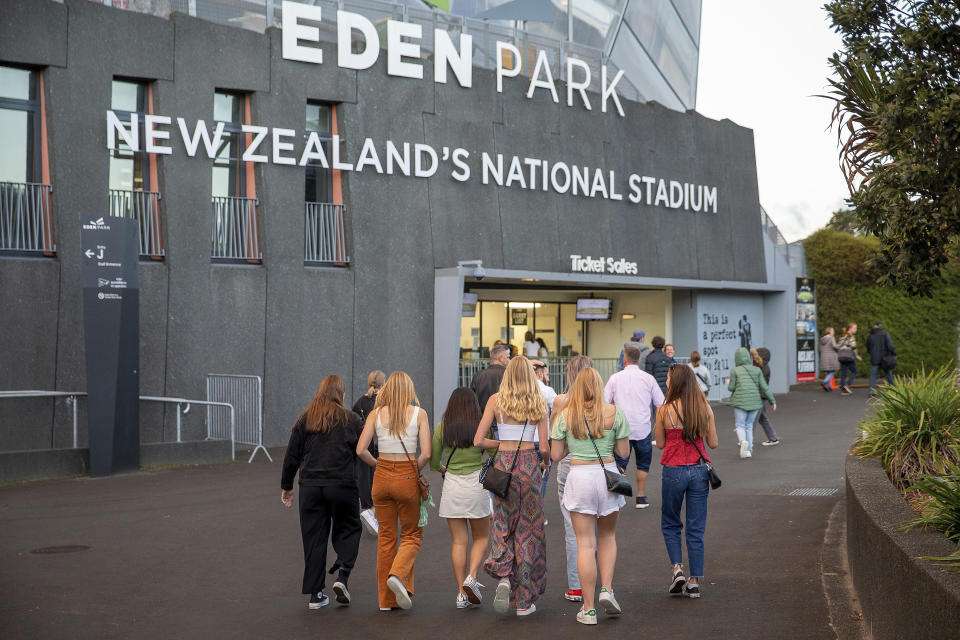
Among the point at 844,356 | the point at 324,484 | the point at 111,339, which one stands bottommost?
the point at 324,484

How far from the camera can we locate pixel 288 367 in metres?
19.2

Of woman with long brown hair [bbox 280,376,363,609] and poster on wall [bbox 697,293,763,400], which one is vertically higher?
poster on wall [bbox 697,293,763,400]

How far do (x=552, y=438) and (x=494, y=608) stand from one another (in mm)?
1352

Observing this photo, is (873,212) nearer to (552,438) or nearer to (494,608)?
(552,438)

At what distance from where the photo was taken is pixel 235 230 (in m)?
19.0

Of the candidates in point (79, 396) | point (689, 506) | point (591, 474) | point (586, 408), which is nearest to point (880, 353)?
point (79, 396)

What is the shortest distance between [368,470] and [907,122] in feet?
19.8

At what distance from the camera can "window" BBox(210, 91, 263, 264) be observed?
1886 centimetres

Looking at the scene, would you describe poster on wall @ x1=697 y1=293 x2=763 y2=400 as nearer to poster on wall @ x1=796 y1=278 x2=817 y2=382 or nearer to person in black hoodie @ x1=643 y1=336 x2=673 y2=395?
poster on wall @ x1=796 y1=278 x2=817 y2=382

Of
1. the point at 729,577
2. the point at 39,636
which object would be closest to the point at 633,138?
the point at 729,577

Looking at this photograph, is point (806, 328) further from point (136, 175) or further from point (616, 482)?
point (616, 482)

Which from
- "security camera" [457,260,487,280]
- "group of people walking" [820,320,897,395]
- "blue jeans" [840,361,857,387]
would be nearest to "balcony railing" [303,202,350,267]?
"security camera" [457,260,487,280]

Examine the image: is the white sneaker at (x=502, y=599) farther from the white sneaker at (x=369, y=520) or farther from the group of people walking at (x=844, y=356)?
the group of people walking at (x=844, y=356)

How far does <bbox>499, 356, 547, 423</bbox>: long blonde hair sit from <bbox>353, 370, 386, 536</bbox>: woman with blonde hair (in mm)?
2751
